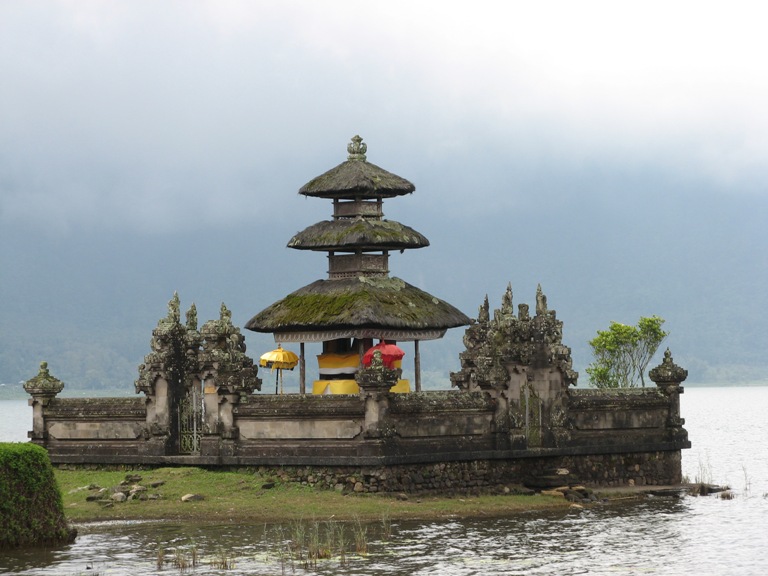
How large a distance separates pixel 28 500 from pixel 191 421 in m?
12.5

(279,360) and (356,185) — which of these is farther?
(279,360)

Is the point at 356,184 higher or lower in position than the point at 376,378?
higher

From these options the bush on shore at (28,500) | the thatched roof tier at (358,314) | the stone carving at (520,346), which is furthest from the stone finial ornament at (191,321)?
the bush on shore at (28,500)

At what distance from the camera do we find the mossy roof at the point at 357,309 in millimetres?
49688

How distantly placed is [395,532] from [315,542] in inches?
168

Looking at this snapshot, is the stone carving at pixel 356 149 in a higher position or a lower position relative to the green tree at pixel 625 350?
higher

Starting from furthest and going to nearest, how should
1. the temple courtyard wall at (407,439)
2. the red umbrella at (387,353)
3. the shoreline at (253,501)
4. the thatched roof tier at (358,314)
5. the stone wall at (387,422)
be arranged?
the thatched roof tier at (358,314) → the red umbrella at (387,353) → the stone wall at (387,422) → the temple courtyard wall at (407,439) → the shoreline at (253,501)

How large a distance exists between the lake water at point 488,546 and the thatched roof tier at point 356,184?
13204mm

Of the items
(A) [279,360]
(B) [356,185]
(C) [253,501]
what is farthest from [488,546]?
(B) [356,185]

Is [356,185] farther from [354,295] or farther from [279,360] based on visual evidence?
[279,360]

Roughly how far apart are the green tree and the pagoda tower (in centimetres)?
2318

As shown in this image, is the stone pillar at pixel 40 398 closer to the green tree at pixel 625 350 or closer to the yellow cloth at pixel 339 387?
the yellow cloth at pixel 339 387

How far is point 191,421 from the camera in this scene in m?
48.5

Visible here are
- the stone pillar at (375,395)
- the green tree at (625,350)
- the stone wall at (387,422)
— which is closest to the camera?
the stone pillar at (375,395)
